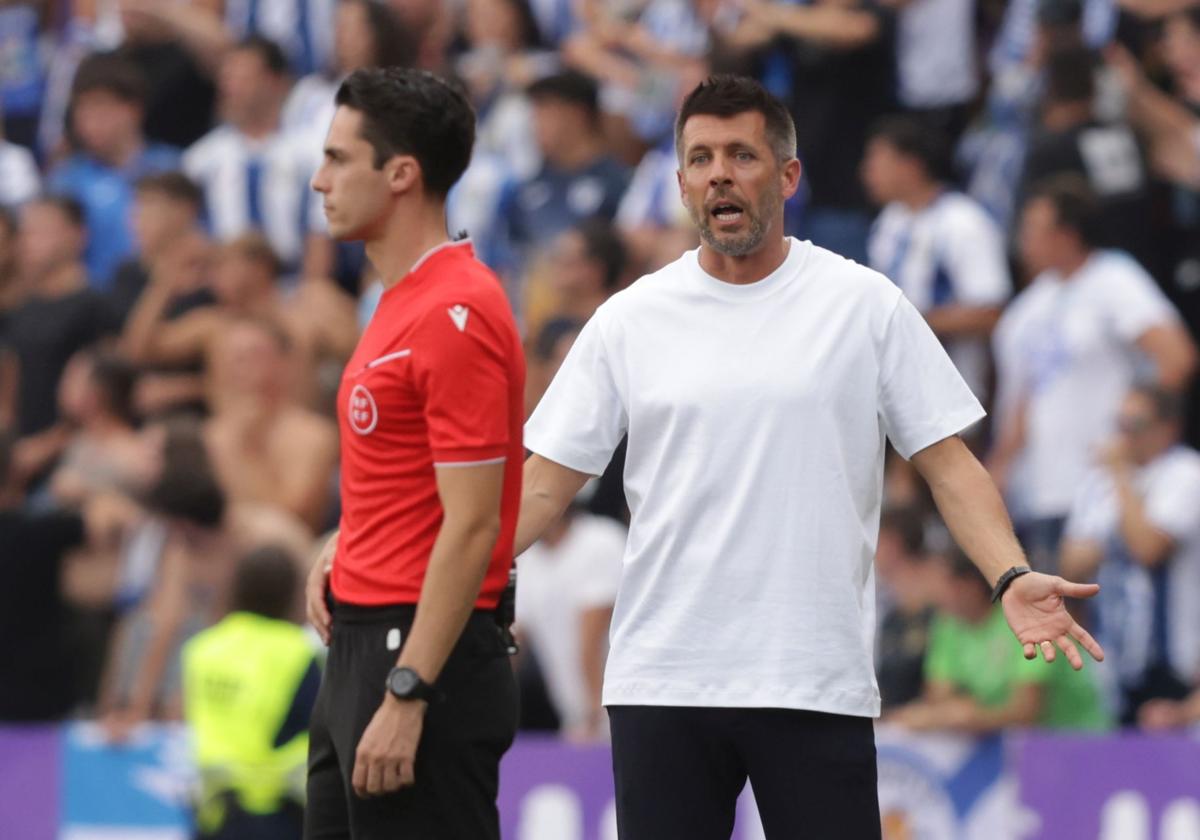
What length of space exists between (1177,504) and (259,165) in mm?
6445

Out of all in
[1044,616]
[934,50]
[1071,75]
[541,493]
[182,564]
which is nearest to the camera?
[1044,616]

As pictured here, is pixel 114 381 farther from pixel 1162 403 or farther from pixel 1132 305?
pixel 1162 403

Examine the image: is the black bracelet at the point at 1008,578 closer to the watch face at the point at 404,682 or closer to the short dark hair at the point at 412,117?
the watch face at the point at 404,682

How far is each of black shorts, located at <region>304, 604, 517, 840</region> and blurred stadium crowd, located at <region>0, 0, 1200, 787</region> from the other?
354 centimetres

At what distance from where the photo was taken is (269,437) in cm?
1152

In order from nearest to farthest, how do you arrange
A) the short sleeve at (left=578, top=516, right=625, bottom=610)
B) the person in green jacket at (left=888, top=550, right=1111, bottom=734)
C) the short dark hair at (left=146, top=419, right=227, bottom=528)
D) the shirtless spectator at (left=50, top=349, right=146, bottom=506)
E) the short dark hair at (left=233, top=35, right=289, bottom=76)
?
1. the person in green jacket at (left=888, top=550, right=1111, bottom=734)
2. the short sleeve at (left=578, top=516, right=625, bottom=610)
3. the short dark hair at (left=146, top=419, right=227, bottom=528)
4. the shirtless spectator at (left=50, top=349, right=146, bottom=506)
5. the short dark hair at (left=233, top=35, right=289, bottom=76)

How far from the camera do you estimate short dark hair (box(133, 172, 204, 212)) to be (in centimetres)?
1332

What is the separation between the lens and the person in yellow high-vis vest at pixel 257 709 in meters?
8.59

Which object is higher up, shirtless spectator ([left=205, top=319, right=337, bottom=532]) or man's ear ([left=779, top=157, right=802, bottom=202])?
shirtless spectator ([left=205, top=319, right=337, bottom=532])

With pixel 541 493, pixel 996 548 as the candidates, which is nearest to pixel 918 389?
pixel 996 548

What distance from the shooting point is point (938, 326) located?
36.1ft

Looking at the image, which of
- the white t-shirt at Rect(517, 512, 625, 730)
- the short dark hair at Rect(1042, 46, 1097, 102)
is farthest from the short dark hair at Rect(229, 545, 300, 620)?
the short dark hair at Rect(1042, 46, 1097, 102)

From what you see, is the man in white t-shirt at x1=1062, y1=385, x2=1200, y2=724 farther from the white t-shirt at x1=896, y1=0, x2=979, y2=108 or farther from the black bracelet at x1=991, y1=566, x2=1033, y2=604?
the black bracelet at x1=991, y1=566, x2=1033, y2=604

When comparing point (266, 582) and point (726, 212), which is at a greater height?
point (726, 212)
